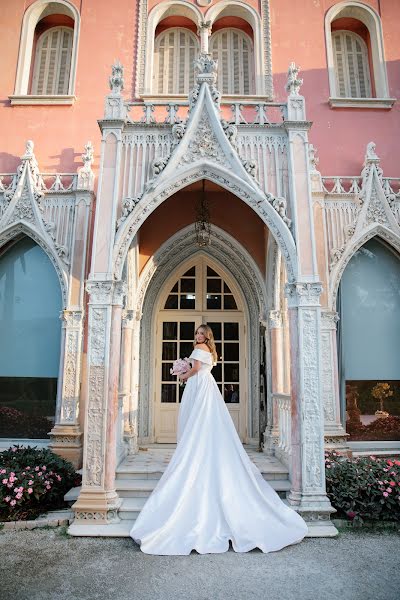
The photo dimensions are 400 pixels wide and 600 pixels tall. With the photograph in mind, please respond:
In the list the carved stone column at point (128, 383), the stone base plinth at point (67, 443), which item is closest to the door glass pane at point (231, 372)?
the carved stone column at point (128, 383)

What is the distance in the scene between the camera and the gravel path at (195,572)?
3471 millimetres

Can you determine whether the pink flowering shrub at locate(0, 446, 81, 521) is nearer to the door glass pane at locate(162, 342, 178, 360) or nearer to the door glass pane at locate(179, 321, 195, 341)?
the door glass pane at locate(162, 342, 178, 360)

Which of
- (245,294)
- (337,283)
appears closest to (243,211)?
(245,294)

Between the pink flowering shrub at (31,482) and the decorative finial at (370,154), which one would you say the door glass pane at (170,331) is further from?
the decorative finial at (370,154)

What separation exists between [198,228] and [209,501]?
4.13 metres

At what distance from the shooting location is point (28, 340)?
25.6ft

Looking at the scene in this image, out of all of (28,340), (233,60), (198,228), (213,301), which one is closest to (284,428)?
(213,301)

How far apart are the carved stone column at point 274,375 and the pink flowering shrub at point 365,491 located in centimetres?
147

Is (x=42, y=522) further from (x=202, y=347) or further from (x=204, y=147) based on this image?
(x=204, y=147)

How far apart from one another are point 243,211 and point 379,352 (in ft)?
11.7

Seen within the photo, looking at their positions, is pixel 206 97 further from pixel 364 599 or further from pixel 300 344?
pixel 364 599

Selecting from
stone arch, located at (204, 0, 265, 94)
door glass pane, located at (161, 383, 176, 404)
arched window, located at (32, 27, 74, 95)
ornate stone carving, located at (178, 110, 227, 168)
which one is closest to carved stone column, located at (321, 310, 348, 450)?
door glass pane, located at (161, 383, 176, 404)

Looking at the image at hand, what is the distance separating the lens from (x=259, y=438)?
7.46m

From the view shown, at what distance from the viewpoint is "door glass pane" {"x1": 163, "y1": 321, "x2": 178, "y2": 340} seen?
8719 mm
